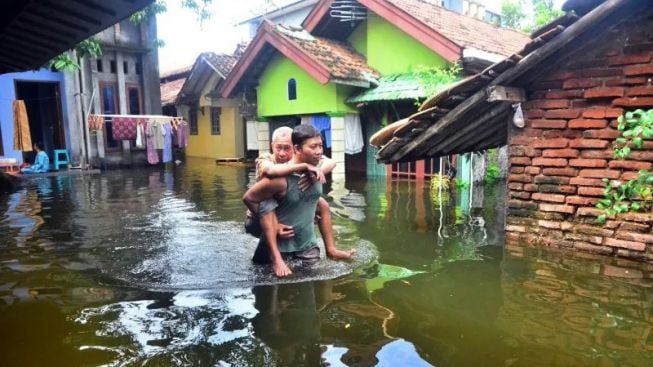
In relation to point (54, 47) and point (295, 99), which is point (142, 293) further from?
point (295, 99)

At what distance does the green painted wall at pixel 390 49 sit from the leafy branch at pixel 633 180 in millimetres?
8597

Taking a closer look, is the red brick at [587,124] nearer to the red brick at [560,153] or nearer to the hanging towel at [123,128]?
the red brick at [560,153]

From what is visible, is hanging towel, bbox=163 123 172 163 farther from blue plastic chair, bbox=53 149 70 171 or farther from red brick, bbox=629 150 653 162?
red brick, bbox=629 150 653 162

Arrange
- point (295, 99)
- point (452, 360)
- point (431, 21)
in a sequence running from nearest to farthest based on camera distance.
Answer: point (452, 360) → point (431, 21) → point (295, 99)

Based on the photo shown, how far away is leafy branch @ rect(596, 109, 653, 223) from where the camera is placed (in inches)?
162

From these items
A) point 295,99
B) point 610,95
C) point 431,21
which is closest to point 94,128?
point 295,99

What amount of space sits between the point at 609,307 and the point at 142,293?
425 cm

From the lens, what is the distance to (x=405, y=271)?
5527 millimetres

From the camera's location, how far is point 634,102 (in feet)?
17.2

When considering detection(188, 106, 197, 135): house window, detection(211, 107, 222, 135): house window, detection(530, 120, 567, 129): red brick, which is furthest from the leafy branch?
detection(188, 106, 197, 135): house window

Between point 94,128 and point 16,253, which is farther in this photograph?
point 94,128

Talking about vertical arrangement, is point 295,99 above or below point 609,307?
above

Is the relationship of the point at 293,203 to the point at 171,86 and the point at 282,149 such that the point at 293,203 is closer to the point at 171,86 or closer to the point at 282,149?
the point at 282,149

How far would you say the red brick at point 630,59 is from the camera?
514 cm
